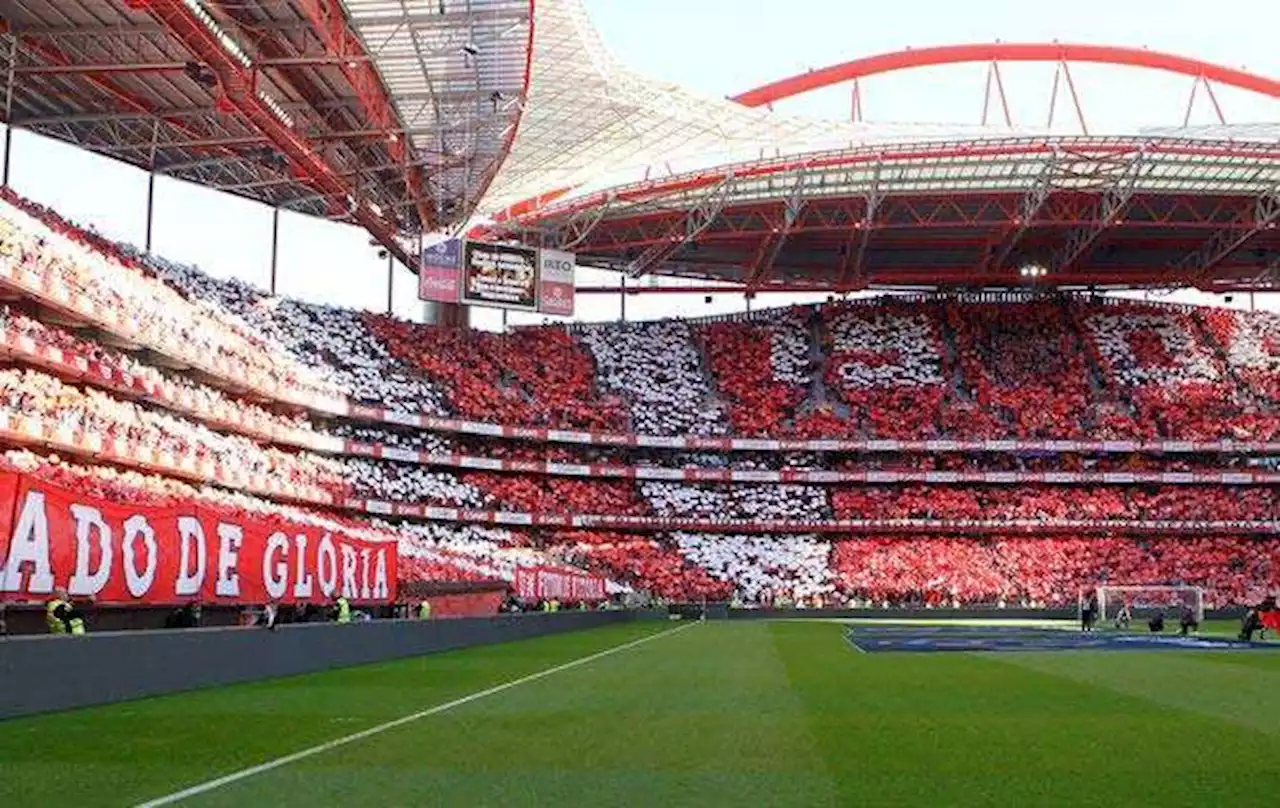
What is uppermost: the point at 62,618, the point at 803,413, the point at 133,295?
the point at 133,295

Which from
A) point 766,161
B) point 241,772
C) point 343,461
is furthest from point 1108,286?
point 241,772

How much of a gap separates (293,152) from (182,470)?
34.1 feet

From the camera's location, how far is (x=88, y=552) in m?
15.0

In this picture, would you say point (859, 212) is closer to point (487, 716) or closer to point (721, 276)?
point (721, 276)

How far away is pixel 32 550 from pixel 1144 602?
162 ft

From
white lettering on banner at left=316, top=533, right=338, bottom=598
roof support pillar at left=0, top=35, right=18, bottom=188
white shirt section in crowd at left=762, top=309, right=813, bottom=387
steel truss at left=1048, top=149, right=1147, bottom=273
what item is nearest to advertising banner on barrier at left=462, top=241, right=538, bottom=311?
roof support pillar at left=0, top=35, right=18, bottom=188

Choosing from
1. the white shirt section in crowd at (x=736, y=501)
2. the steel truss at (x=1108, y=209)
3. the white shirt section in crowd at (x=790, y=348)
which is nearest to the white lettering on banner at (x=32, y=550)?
the steel truss at (x=1108, y=209)

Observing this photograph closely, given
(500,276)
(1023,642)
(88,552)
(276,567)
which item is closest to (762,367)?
(500,276)

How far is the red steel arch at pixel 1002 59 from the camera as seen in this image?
219 ft

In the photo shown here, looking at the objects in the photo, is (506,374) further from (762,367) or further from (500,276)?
(500,276)

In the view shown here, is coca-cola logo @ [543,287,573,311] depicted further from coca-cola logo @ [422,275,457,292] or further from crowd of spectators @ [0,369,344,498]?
crowd of spectators @ [0,369,344,498]

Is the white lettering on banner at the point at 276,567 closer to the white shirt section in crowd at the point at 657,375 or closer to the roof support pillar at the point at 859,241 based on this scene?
the roof support pillar at the point at 859,241

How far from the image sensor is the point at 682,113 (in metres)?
55.1

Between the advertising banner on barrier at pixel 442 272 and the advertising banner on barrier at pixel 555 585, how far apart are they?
11.7 m
